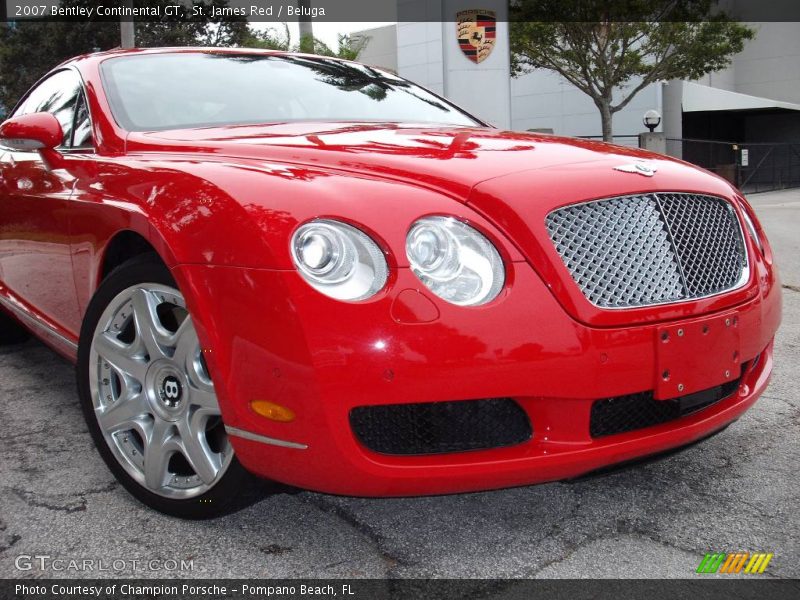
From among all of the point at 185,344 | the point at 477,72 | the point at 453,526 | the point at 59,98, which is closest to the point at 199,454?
the point at 185,344

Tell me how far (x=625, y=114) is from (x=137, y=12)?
60.5ft

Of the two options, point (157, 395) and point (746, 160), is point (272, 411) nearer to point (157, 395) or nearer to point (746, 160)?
point (157, 395)

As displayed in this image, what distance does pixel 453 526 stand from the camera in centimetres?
240

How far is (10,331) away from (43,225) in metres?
1.80

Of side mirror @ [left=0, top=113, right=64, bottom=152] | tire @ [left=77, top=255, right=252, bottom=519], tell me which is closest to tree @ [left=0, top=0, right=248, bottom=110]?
side mirror @ [left=0, top=113, right=64, bottom=152]

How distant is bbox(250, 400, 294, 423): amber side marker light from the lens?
6.41 feet

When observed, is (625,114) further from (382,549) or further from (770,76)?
(382,549)

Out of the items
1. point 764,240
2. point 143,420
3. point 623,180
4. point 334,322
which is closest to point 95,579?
point 143,420

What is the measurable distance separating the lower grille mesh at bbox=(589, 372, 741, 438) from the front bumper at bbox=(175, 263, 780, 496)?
0.05m

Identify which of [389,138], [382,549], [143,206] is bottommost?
[382,549]

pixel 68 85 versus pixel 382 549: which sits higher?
pixel 68 85

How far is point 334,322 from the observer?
6.17ft

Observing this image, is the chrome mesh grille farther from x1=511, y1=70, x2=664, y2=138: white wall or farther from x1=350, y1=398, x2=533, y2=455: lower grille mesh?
x1=511, y1=70, x2=664, y2=138: white wall

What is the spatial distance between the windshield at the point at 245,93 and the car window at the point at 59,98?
21 cm
